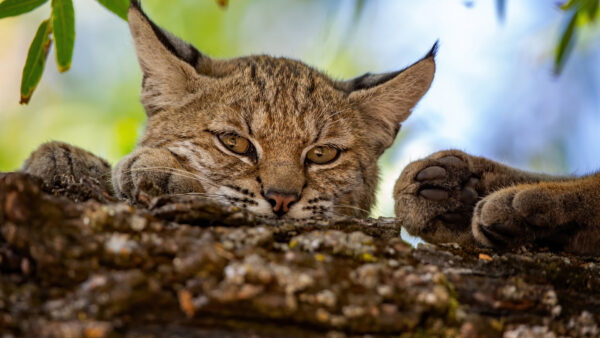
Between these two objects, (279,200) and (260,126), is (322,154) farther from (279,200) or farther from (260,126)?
(279,200)

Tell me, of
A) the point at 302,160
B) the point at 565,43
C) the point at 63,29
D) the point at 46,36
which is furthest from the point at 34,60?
the point at 565,43

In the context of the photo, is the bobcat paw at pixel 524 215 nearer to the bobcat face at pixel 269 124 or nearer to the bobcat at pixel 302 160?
the bobcat at pixel 302 160

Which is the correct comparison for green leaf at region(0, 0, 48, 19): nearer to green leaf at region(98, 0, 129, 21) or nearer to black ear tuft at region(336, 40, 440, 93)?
green leaf at region(98, 0, 129, 21)

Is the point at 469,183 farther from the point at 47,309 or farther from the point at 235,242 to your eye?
the point at 47,309

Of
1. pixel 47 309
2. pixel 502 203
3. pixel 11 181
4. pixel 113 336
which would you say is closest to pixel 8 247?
pixel 11 181

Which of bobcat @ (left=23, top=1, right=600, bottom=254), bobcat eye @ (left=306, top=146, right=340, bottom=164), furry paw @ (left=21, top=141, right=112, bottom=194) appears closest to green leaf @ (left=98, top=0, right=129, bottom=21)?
bobcat @ (left=23, top=1, right=600, bottom=254)

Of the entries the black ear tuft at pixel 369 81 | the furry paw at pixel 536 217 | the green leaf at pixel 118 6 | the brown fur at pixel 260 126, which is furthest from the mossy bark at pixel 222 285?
the black ear tuft at pixel 369 81
